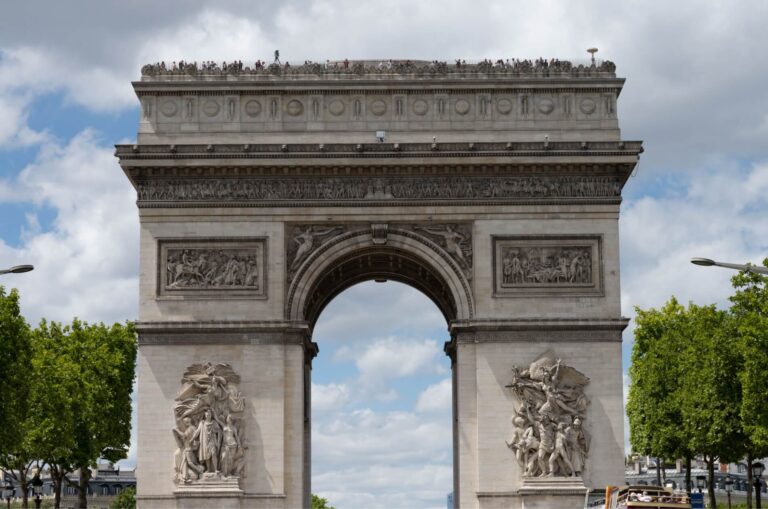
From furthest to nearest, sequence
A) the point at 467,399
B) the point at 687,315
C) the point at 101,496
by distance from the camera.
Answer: the point at 101,496, the point at 687,315, the point at 467,399

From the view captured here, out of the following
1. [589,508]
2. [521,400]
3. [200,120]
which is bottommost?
[589,508]

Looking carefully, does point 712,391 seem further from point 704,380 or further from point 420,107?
point 420,107

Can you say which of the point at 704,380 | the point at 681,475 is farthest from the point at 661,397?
the point at 681,475

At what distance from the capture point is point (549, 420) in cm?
5522

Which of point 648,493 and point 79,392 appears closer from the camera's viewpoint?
point 648,493

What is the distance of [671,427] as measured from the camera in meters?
79.6

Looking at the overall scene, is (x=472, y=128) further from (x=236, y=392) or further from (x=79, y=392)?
(x=79, y=392)

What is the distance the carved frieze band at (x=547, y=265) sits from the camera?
56.3 meters

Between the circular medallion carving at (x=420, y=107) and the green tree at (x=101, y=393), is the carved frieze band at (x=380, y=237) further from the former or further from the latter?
the green tree at (x=101, y=393)

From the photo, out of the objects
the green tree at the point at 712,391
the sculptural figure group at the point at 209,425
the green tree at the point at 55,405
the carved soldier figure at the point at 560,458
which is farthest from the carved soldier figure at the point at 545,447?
the green tree at the point at 55,405

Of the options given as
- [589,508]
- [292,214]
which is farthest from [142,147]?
[589,508]

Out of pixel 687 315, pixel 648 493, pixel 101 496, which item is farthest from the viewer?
pixel 101 496

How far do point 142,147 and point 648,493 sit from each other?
73.6 feet

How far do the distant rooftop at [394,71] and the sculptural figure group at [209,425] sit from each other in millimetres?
10706
